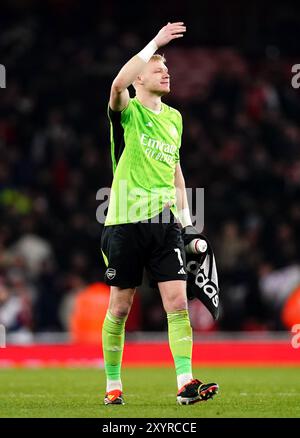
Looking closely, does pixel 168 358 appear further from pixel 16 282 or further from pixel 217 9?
pixel 217 9

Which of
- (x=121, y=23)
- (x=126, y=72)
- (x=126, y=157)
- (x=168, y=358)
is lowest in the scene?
(x=168, y=358)

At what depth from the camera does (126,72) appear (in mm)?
7641

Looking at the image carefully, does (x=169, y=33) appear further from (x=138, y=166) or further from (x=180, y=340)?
(x=180, y=340)

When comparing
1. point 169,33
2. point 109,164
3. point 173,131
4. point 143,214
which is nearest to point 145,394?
point 143,214

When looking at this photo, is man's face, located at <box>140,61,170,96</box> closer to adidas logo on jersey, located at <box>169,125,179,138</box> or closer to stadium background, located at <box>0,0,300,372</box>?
adidas logo on jersey, located at <box>169,125,179,138</box>

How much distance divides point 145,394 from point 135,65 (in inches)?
104

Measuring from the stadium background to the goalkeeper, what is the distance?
23.7 feet

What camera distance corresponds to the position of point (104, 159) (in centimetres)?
1919

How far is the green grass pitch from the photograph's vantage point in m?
7.18

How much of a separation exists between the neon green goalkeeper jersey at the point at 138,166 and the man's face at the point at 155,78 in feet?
0.49

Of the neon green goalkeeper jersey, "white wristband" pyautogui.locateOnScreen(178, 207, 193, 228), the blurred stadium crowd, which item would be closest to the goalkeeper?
the neon green goalkeeper jersey
